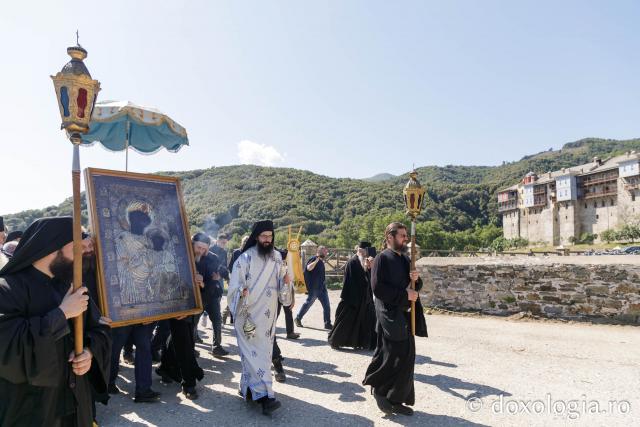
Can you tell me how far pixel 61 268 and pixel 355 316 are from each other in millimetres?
5564

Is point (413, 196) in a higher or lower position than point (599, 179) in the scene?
lower

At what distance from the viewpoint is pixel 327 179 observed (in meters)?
110

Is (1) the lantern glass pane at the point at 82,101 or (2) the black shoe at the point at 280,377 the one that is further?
(2) the black shoe at the point at 280,377

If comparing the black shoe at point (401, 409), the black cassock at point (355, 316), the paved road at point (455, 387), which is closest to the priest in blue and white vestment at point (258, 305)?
the paved road at point (455, 387)

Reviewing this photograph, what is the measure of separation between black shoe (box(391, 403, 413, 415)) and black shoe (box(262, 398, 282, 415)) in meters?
1.19

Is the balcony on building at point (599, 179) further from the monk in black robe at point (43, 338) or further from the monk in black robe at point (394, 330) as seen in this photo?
the monk in black robe at point (43, 338)

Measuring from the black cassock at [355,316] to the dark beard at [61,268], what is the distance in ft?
17.7

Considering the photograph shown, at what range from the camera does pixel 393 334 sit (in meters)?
4.54

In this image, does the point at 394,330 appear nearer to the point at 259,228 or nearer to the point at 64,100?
the point at 259,228

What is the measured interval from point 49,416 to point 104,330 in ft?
1.70

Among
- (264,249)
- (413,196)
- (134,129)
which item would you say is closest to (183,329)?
(264,249)

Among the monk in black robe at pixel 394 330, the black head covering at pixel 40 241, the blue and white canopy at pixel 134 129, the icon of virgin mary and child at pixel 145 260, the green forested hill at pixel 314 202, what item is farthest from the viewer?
the green forested hill at pixel 314 202

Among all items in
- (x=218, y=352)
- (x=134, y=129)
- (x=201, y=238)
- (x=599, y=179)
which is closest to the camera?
(x=201, y=238)

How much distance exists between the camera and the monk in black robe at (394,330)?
4.44 metres
